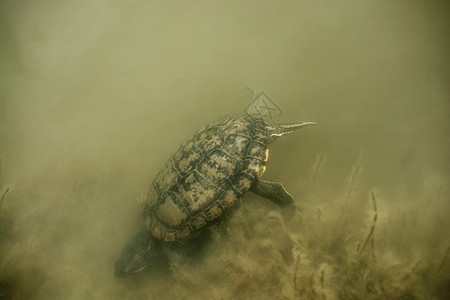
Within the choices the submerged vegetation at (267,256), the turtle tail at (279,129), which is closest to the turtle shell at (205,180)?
the turtle tail at (279,129)

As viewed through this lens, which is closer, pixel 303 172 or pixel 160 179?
pixel 160 179

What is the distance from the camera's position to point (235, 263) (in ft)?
9.98

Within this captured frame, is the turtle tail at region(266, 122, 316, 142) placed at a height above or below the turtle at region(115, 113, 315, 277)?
above

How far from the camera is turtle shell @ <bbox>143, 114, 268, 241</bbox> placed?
8.94 ft

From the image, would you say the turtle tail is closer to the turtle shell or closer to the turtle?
the turtle

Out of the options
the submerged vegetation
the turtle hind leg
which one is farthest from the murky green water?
the turtle hind leg

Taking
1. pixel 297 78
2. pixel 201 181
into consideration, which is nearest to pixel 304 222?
pixel 201 181

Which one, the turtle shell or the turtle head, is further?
the turtle head

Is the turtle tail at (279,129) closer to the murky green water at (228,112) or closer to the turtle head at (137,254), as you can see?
the murky green water at (228,112)

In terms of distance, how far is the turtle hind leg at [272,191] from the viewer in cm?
303

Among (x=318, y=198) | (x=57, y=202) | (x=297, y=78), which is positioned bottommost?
(x=57, y=202)

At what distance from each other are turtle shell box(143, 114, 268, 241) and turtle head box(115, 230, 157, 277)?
25cm

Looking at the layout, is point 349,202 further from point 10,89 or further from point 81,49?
point 10,89

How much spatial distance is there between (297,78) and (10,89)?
20.3ft
